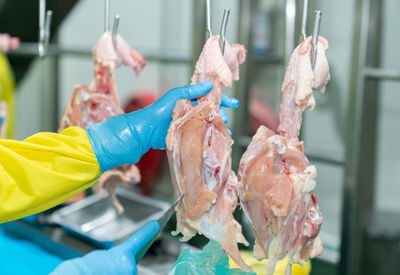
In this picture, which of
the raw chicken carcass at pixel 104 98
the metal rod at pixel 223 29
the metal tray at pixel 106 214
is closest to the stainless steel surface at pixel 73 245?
the metal tray at pixel 106 214

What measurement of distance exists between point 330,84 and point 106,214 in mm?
1534

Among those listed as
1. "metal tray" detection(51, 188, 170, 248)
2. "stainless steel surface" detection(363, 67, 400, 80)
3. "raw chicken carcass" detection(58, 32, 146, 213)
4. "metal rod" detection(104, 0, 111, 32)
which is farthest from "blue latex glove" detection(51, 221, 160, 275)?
"stainless steel surface" detection(363, 67, 400, 80)

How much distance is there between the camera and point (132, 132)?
1358 mm

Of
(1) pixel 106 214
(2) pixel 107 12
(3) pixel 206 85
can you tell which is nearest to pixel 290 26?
(2) pixel 107 12

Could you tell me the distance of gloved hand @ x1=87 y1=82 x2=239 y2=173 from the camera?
1.34 m

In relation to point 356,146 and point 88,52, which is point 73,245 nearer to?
point 356,146

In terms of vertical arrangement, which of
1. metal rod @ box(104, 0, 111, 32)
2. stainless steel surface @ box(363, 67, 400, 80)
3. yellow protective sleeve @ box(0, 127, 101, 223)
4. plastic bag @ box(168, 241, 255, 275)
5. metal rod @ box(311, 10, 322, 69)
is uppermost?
metal rod @ box(104, 0, 111, 32)

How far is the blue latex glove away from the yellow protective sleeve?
186mm

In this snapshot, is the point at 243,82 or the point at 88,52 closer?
the point at 243,82

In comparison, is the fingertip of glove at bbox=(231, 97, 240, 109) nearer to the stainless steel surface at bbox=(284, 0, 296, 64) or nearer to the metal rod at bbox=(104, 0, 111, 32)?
the metal rod at bbox=(104, 0, 111, 32)

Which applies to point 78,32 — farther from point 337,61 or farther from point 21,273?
point 21,273

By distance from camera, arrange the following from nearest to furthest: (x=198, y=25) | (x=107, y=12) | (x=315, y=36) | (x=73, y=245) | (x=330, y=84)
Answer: (x=315, y=36) < (x=107, y=12) < (x=73, y=245) < (x=198, y=25) < (x=330, y=84)

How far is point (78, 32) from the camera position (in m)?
4.21

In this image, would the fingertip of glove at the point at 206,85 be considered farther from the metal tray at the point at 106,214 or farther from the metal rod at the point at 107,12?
the metal tray at the point at 106,214
